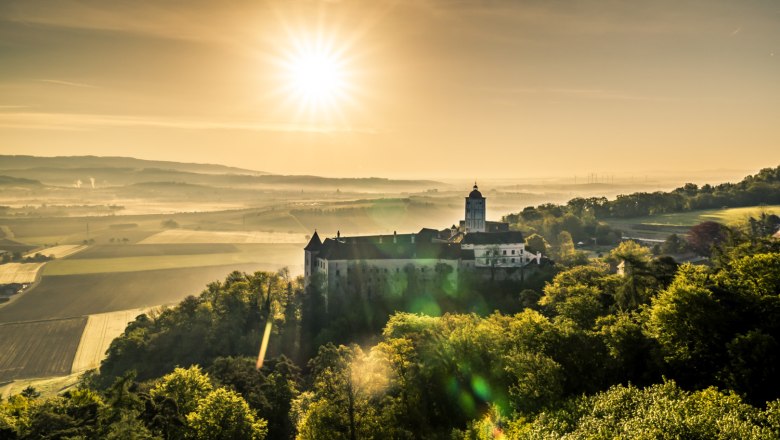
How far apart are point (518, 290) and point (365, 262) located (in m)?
20.4

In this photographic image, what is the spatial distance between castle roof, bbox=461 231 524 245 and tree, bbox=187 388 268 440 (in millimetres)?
44582

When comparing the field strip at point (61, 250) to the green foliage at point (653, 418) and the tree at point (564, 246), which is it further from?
A: the green foliage at point (653, 418)

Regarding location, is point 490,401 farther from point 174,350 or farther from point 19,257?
point 19,257

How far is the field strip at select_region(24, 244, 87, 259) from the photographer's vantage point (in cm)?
17100

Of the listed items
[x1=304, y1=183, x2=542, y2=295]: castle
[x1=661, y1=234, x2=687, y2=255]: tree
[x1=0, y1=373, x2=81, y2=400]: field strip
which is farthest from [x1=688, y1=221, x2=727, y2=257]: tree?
[x1=0, y1=373, x2=81, y2=400]: field strip

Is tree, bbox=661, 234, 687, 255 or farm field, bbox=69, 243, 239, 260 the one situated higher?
tree, bbox=661, 234, 687, 255

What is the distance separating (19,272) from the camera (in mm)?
143250

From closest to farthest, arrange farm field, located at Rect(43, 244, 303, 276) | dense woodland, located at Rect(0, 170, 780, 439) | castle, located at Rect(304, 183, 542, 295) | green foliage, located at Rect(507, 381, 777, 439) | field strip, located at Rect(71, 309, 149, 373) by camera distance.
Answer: green foliage, located at Rect(507, 381, 777, 439) → dense woodland, located at Rect(0, 170, 780, 439) → castle, located at Rect(304, 183, 542, 295) → field strip, located at Rect(71, 309, 149, 373) → farm field, located at Rect(43, 244, 303, 276)

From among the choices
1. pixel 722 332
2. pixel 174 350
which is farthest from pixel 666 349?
pixel 174 350

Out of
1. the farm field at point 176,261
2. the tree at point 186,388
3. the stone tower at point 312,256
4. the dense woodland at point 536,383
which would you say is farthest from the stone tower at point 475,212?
the farm field at point 176,261

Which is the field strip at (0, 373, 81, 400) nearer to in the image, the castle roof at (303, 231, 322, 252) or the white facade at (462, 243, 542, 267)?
the castle roof at (303, 231, 322, 252)

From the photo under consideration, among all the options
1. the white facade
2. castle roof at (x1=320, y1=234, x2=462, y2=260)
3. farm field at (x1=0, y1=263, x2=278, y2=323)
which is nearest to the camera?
castle roof at (x1=320, y1=234, x2=462, y2=260)

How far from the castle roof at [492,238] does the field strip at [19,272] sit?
113506mm

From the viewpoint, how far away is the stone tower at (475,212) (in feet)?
274
